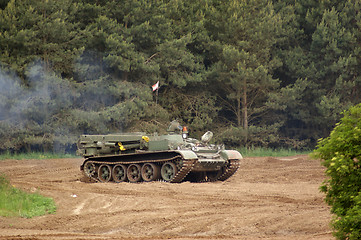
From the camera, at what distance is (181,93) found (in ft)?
125

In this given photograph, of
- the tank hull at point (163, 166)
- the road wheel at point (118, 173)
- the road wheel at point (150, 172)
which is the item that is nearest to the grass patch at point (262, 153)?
the tank hull at point (163, 166)

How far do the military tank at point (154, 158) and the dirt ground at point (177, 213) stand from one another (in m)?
0.99

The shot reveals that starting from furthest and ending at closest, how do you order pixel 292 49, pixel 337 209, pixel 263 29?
1. pixel 292 49
2. pixel 263 29
3. pixel 337 209

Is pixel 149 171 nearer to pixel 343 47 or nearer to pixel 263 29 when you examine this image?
pixel 263 29

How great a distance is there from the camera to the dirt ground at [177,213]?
10.6 metres

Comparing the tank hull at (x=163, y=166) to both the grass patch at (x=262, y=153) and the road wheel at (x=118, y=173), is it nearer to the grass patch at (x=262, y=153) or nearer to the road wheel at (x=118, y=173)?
the road wheel at (x=118, y=173)

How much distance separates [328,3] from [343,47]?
3075 mm

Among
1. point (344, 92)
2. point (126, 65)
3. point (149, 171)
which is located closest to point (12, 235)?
point (149, 171)

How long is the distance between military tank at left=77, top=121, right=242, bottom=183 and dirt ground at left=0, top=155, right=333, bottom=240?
3.26 feet

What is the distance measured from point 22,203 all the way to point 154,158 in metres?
7.11

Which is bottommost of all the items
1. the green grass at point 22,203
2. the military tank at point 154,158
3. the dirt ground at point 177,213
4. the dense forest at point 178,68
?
the dirt ground at point 177,213

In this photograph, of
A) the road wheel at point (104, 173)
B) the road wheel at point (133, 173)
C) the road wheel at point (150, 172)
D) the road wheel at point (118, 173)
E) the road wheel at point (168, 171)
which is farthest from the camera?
the road wheel at point (104, 173)

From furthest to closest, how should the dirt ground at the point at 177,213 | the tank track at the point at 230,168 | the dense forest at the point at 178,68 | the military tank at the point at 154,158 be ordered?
the dense forest at the point at 178,68
the tank track at the point at 230,168
the military tank at the point at 154,158
the dirt ground at the point at 177,213

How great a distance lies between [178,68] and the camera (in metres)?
36.7
